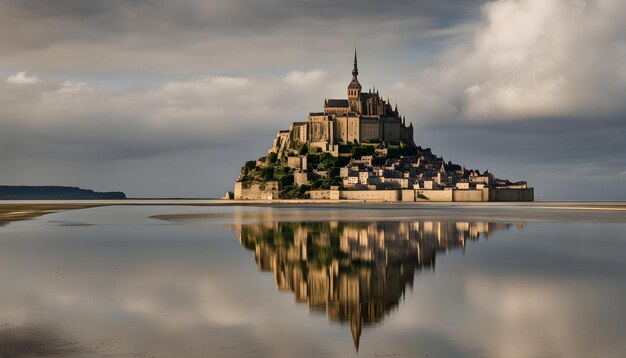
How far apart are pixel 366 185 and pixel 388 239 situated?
93745mm

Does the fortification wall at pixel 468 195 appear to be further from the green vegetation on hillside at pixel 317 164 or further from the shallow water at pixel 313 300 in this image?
the shallow water at pixel 313 300

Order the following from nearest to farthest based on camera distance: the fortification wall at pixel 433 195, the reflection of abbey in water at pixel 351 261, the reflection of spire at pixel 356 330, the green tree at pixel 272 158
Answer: the reflection of spire at pixel 356 330, the reflection of abbey in water at pixel 351 261, the fortification wall at pixel 433 195, the green tree at pixel 272 158

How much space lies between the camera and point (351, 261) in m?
23.4

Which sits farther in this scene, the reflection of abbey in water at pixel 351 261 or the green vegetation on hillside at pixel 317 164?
the green vegetation on hillside at pixel 317 164

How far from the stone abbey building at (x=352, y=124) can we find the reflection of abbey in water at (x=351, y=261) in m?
96.2

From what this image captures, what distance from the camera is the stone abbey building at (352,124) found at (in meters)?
137

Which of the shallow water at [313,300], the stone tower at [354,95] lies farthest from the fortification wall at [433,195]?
the shallow water at [313,300]

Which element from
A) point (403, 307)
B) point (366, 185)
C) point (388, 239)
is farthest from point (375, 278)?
point (366, 185)

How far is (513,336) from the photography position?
471 inches

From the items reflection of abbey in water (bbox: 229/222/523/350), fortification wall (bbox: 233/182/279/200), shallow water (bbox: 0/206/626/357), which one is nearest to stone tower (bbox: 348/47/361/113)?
fortification wall (bbox: 233/182/279/200)

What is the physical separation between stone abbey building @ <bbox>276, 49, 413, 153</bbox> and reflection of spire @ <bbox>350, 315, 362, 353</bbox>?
12199 cm

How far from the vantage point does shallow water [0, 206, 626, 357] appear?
11375 mm

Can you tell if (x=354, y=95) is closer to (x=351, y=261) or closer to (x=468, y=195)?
(x=468, y=195)

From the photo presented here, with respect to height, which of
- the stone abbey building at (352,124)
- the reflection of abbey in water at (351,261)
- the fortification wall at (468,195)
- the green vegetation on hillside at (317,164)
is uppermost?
the stone abbey building at (352,124)
